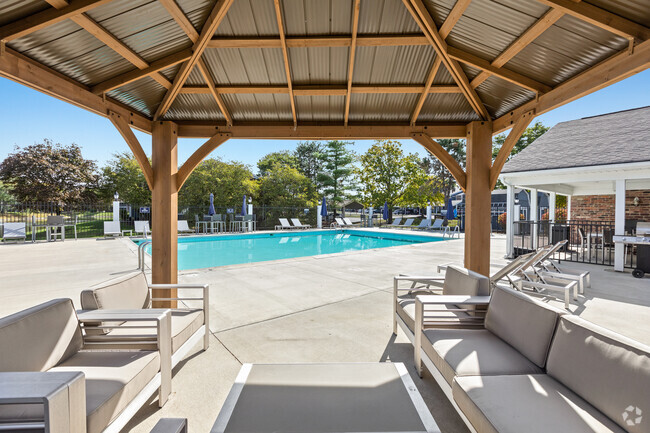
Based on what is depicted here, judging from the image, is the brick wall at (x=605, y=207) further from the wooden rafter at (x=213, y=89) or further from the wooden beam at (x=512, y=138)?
the wooden rafter at (x=213, y=89)

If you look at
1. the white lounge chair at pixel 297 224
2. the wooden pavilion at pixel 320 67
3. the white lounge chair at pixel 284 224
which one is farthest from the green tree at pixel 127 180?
the wooden pavilion at pixel 320 67

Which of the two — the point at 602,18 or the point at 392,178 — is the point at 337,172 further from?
the point at 602,18

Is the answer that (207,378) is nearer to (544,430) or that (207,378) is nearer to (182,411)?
(182,411)

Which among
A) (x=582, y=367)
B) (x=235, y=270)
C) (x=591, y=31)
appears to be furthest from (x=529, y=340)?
(x=235, y=270)

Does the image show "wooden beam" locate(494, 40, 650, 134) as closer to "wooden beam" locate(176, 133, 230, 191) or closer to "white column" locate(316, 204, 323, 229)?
"wooden beam" locate(176, 133, 230, 191)

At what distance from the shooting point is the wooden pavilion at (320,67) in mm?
2449

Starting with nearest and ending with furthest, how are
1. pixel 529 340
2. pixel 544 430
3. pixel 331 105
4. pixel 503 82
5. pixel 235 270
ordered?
1. pixel 544 430
2. pixel 529 340
3. pixel 503 82
4. pixel 331 105
5. pixel 235 270

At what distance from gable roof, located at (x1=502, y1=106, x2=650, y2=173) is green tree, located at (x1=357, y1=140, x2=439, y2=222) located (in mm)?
9790

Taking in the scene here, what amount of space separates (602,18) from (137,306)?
14.5ft

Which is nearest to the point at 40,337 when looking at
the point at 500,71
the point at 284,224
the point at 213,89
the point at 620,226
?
the point at 213,89

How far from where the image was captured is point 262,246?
43.1 feet

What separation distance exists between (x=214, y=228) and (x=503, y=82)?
16.3 m

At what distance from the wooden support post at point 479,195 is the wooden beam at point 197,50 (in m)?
3.41

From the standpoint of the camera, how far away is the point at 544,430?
132cm
